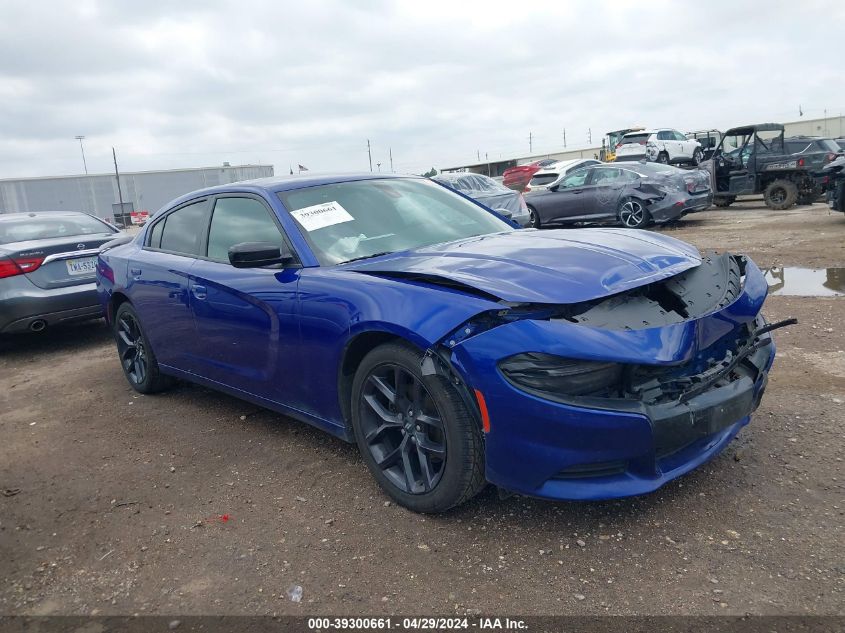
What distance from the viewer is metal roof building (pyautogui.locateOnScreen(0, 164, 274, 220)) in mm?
47469

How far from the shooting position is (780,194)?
1555 cm

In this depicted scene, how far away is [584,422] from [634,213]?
1172cm

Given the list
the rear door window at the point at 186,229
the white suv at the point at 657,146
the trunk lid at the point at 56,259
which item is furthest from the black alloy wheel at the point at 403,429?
the white suv at the point at 657,146

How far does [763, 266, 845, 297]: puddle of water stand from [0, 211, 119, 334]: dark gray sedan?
6.81 metres

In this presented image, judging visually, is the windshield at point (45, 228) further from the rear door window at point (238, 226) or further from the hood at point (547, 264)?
the hood at point (547, 264)

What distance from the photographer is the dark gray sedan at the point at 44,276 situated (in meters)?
6.30

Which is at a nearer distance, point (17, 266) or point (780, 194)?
point (17, 266)

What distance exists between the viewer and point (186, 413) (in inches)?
182

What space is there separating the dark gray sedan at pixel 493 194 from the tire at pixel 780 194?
272 inches

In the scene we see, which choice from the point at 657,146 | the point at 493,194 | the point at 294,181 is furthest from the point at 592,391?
the point at 657,146

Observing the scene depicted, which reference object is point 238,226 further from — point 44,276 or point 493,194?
point 493,194

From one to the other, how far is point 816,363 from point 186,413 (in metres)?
4.28

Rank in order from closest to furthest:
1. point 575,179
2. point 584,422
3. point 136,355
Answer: point 584,422 < point 136,355 < point 575,179

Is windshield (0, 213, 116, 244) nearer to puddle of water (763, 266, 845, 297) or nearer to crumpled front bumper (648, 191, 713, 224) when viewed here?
puddle of water (763, 266, 845, 297)
